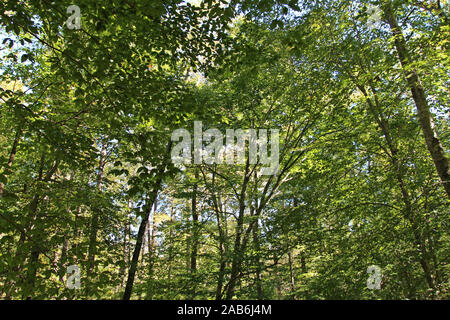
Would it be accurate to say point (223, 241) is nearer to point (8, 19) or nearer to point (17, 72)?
point (8, 19)

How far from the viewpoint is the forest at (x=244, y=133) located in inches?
127

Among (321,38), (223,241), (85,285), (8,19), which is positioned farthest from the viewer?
(223,241)

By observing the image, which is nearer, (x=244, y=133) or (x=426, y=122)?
(x=426, y=122)

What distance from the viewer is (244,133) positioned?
8.12 m

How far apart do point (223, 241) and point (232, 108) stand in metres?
3.71

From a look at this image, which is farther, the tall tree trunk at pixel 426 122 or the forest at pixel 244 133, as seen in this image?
the tall tree trunk at pixel 426 122

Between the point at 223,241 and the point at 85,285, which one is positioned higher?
the point at 223,241

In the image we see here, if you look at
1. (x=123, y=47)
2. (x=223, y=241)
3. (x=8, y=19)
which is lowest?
(x=223, y=241)

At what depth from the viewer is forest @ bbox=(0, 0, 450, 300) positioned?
323 centimetres

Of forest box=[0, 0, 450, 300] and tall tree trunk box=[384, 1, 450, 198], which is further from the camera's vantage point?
tall tree trunk box=[384, 1, 450, 198]

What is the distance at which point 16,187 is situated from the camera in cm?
798

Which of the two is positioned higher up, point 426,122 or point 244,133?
point 244,133

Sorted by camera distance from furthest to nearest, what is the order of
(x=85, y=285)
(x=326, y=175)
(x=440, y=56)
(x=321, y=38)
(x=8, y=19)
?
(x=321, y=38), (x=326, y=175), (x=440, y=56), (x=85, y=285), (x=8, y=19)
